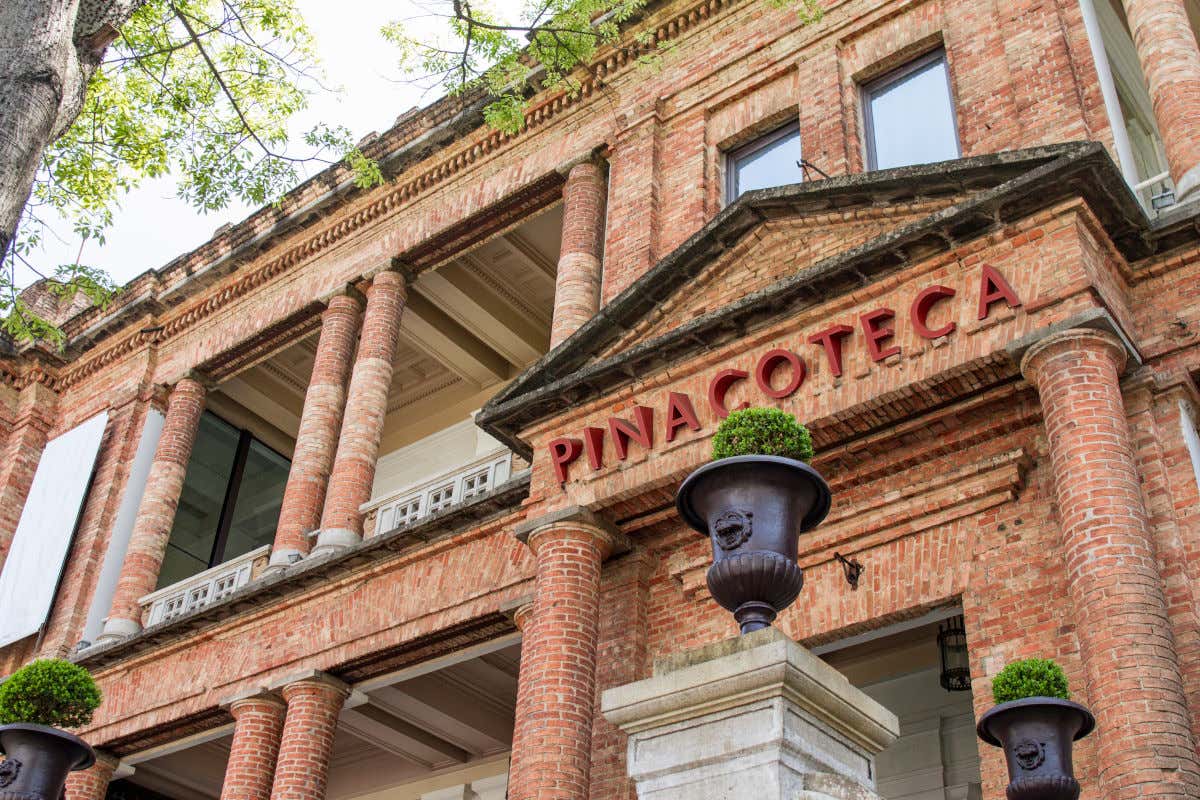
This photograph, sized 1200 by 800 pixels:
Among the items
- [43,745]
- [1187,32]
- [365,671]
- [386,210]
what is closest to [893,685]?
[365,671]

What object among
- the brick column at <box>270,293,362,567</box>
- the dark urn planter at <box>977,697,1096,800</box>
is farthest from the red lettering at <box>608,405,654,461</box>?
the brick column at <box>270,293,362,567</box>

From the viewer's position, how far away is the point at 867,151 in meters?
13.3

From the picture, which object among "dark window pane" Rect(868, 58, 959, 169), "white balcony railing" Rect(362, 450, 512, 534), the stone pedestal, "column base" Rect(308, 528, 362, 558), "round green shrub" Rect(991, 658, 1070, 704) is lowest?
the stone pedestal

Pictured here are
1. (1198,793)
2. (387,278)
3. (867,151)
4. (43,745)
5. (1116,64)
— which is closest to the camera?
(1198,793)

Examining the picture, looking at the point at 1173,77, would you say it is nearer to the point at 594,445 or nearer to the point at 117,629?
the point at 594,445

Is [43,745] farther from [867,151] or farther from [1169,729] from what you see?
[867,151]

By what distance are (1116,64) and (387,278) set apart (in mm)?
9716

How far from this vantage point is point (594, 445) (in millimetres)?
11188

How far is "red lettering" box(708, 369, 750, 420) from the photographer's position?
10516 mm

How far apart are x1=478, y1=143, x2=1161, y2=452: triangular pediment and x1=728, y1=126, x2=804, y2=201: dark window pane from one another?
2781 mm

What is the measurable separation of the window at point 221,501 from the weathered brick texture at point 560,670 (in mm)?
11945

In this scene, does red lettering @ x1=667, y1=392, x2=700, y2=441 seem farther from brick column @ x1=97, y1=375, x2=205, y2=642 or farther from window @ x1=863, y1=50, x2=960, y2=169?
brick column @ x1=97, y1=375, x2=205, y2=642

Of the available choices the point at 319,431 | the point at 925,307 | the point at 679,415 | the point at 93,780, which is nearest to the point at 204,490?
the point at 319,431

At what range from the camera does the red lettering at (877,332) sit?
31.9 feet
